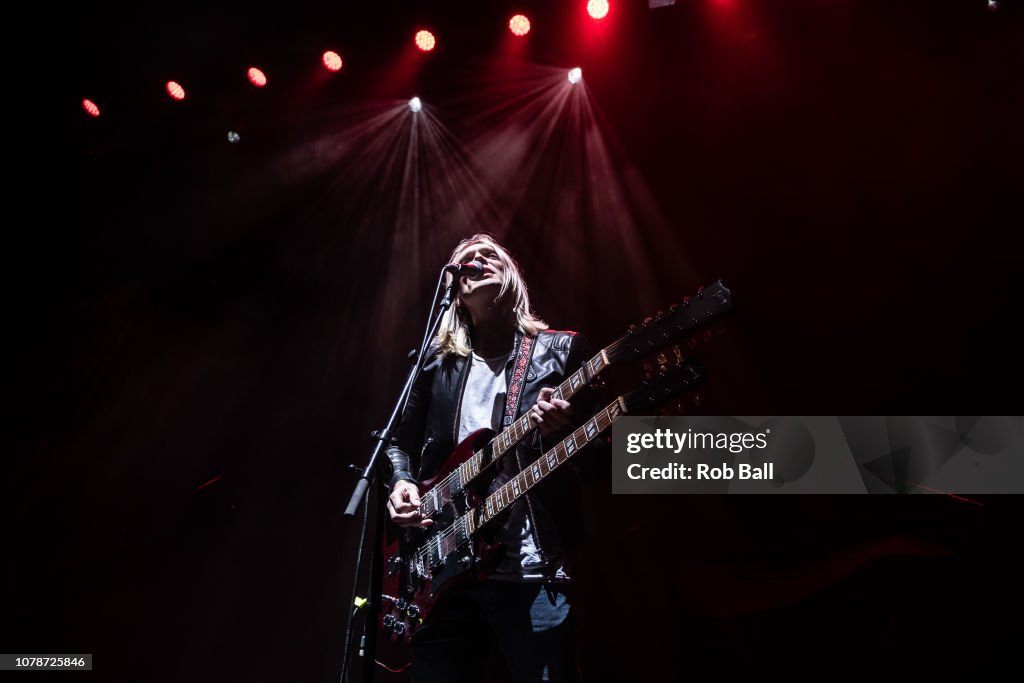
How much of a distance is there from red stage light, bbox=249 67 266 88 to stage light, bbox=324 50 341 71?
49 cm

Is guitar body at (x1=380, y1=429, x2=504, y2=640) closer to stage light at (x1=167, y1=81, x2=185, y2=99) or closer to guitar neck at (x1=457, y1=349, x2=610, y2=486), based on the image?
guitar neck at (x1=457, y1=349, x2=610, y2=486)

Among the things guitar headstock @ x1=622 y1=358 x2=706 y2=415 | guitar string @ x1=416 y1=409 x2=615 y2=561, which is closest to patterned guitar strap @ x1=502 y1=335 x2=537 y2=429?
guitar string @ x1=416 y1=409 x2=615 y2=561

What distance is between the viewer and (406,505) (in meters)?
2.26

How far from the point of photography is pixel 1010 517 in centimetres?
291

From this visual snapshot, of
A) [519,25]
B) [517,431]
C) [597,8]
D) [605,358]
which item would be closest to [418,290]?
[519,25]

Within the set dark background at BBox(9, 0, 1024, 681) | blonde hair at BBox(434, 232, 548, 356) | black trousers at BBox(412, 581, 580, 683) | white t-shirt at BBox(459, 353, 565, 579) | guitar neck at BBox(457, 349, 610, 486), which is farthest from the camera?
dark background at BBox(9, 0, 1024, 681)

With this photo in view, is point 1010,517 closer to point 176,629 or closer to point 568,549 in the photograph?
point 568,549

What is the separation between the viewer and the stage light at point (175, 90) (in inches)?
171

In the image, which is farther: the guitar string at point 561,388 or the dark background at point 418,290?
the dark background at point 418,290

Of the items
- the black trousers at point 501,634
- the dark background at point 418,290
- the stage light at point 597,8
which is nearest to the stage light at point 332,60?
the dark background at point 418,290

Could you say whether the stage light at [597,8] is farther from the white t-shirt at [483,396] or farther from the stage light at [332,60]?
the white t-shirt at [483,396]

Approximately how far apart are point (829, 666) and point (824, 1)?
395cm

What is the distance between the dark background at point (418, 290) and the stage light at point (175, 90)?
0.09 metres

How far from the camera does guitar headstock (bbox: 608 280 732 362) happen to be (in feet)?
6.03
